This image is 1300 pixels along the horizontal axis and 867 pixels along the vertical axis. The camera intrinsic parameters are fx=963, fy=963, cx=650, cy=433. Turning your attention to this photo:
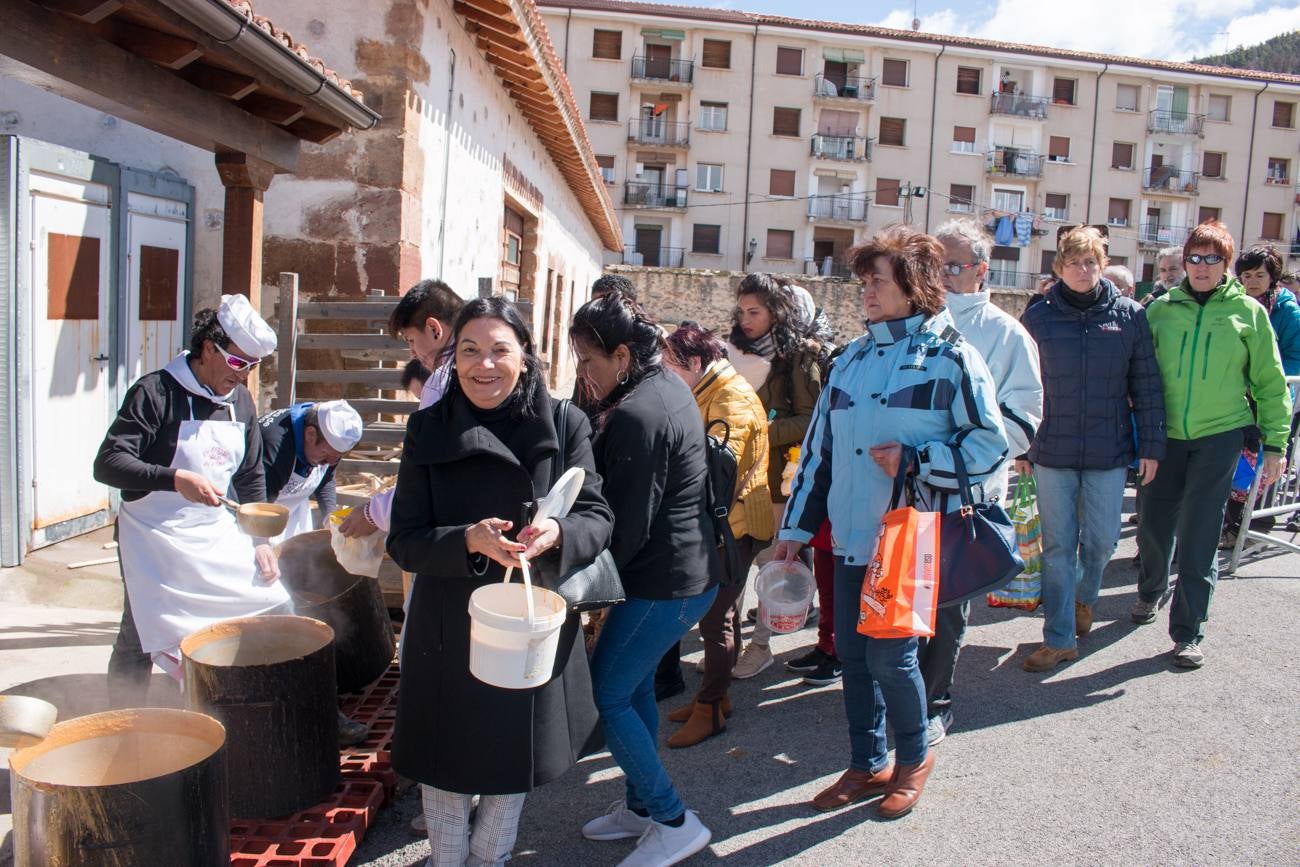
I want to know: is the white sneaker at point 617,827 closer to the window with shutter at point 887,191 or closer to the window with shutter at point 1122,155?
the window with shutter at point 887,191

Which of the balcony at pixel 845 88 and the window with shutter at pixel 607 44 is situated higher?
the window with shutter at pixel 607 44

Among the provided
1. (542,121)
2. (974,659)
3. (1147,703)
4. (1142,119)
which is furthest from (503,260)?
(1142,119)

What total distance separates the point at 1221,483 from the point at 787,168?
4126 centimetres

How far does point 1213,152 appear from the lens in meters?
45.6

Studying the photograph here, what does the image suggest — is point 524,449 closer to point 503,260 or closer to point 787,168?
point 503,260

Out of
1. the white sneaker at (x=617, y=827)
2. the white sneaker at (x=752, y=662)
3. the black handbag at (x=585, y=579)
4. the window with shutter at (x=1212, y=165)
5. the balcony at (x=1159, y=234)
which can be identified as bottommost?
the white sneaker at (x=617, y=827)

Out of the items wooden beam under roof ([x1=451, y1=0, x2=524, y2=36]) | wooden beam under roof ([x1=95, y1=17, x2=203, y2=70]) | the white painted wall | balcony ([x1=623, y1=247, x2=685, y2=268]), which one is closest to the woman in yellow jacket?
wooden beam under roof ([x1=95, y1=17, x2=203, y2=70])

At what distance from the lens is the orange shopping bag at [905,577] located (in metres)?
2.81

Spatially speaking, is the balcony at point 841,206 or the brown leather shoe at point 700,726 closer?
the brown leather shoe at point 700,726

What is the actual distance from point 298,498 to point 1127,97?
1954 inches

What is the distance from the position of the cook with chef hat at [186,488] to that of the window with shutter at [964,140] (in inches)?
1797

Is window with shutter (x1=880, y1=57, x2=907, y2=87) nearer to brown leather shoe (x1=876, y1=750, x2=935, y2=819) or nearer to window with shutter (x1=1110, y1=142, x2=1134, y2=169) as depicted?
window with shutter (x1=1110, y1=142, x2=1134, y2=169)

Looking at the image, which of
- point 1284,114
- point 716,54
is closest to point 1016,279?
point 1284,114

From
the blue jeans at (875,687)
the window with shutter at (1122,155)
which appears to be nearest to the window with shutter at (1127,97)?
the window with shutter at (1122,155)
